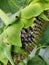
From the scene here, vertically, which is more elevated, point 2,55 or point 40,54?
point 2,55

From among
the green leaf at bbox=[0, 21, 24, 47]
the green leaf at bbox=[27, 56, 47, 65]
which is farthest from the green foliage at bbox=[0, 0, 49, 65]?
the green leaf at bbox=[27, 56, 47, 65]

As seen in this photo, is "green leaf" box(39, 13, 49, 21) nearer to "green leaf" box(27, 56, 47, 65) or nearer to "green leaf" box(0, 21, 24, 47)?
"green leaf" box(0, 21, 24, 47)

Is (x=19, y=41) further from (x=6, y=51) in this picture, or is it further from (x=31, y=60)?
(x=31, y=60)

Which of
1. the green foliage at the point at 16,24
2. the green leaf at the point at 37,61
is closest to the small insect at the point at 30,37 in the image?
the green foliage at the point at 16,24

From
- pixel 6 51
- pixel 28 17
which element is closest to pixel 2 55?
pixel 6 51

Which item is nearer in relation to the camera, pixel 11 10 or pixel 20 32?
pixel 20 32

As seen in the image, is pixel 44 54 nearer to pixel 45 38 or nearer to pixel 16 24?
pixel 45 38

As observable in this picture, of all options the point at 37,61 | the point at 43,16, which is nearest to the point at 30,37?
the point at 43,16

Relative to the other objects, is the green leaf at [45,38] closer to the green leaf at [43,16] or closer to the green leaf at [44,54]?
the green leaf at [44,54]
